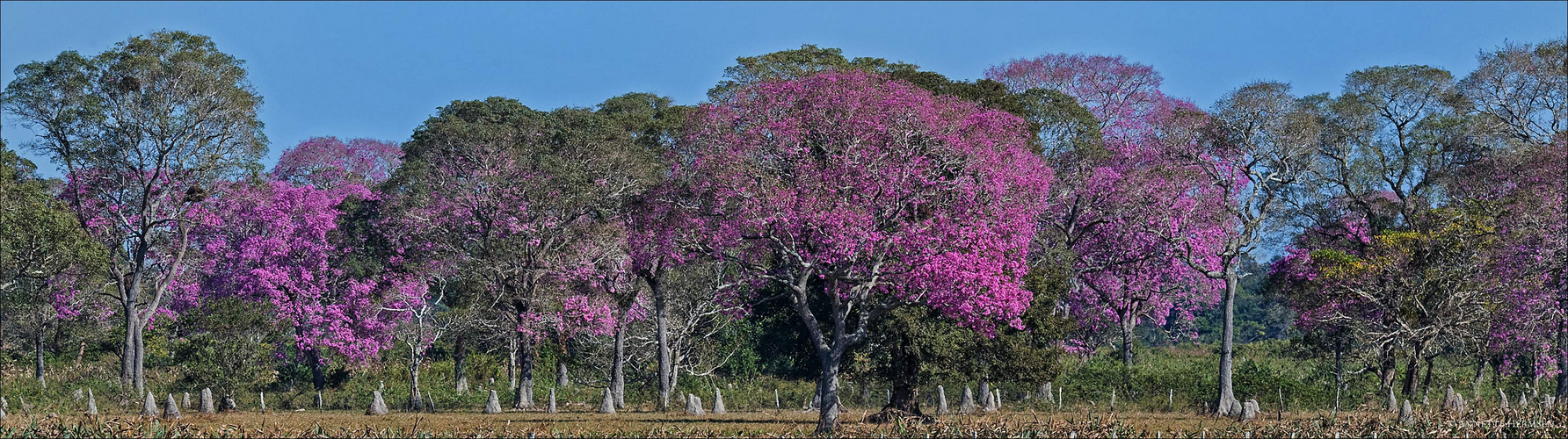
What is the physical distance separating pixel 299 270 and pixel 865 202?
23077 mm

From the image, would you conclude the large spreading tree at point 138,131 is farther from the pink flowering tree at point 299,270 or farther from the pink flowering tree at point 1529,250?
the pink flowering tree at point 1529,250

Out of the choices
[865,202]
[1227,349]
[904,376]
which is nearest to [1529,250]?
[1227,349]

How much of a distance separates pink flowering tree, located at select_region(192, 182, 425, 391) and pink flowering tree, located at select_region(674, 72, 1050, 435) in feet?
55.6

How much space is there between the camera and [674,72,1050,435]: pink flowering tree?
2712 centimetres

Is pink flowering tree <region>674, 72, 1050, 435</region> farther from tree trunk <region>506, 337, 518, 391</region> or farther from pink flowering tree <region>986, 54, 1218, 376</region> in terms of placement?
tree trunk <region>506, 337, 518, 391</region>

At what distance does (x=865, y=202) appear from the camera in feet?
90.8

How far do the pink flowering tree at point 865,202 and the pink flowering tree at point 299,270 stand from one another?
55.6 ft

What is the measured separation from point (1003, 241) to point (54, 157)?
27755 mm

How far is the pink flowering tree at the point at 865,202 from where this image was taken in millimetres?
27125

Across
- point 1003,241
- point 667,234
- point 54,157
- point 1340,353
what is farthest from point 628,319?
point 1340,353

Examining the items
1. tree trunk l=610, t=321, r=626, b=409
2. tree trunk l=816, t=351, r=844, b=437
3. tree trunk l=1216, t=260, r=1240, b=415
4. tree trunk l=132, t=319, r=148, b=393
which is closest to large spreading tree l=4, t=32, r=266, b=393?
tree trunk l=132, t=319, r=148, b=393

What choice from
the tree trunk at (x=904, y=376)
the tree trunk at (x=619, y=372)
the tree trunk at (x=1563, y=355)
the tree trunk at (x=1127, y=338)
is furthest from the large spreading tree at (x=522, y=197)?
the tree trunk at (x=1563, y=355)

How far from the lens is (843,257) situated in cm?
2712

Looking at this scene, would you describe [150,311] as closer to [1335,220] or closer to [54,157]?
[54,157]
